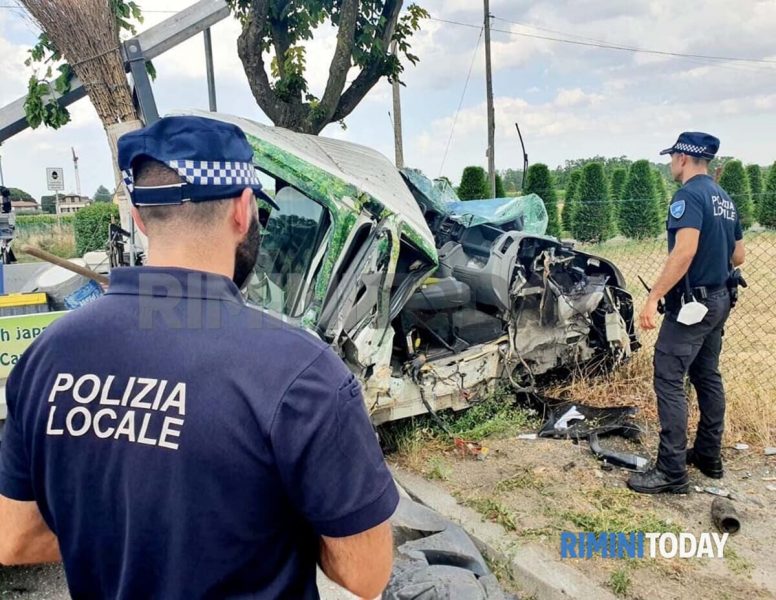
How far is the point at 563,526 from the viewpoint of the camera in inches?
118

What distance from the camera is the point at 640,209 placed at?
59.7ft

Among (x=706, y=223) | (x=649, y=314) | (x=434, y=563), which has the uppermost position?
(x=706, y=223)

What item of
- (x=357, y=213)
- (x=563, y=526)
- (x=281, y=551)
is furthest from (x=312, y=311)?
(x=281, y=551)

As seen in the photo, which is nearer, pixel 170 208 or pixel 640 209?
pixel 170 208

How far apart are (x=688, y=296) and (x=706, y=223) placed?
1.33 feet

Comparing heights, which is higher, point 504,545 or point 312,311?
point 312,311

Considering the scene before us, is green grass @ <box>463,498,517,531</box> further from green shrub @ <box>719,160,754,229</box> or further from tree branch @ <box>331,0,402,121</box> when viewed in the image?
green shrub @ <box>719,160,754,229</box>

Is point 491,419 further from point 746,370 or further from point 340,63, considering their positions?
point 340,63

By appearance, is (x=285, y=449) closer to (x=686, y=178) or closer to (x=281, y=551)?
(x=281, y=551)

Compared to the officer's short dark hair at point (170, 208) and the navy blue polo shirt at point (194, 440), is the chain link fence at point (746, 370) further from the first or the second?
the officer's short dark hair at point (170, 208)

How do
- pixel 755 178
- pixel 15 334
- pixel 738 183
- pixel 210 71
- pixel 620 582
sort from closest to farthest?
1. pixel 620 582
2. pixel 15 334
3. pixel 210 71
4. pixel 738 183
5. pixel 755 178

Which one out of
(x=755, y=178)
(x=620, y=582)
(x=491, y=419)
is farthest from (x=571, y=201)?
(x=620, y=582)

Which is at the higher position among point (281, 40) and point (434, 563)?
point (281, 40)

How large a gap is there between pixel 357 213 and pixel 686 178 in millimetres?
1896
